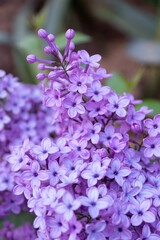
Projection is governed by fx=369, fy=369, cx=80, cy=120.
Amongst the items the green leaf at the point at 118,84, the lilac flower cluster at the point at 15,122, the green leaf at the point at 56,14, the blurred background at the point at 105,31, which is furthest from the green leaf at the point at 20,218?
the green leaf at the point at 56,14

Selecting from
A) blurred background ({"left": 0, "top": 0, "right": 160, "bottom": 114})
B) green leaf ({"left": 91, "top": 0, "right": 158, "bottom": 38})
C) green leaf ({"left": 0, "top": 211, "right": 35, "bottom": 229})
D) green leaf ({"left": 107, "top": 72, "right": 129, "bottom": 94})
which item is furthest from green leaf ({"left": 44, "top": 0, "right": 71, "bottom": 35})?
green leaf ({"left": 0, "top": 211, "right": 35, "bottom": 229})

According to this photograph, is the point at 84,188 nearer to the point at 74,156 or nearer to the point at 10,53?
the point at 74,156

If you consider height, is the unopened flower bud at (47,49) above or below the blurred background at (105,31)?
above

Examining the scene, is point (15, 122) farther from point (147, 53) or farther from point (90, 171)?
point (147, 53)

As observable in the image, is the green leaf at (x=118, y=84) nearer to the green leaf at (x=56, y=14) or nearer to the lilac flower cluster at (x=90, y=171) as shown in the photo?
the lilac flower cluster at (x=90, y=171)

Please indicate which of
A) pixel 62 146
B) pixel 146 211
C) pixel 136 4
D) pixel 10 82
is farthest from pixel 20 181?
pixel 136 4

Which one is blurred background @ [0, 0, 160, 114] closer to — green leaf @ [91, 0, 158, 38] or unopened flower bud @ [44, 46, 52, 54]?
green leaf @ [91, 0, 158, 38]
